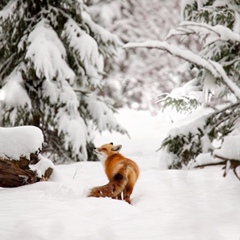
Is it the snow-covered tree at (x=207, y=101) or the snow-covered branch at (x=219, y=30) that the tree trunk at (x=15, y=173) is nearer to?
the snow-covered branch at (x=219, y=30)

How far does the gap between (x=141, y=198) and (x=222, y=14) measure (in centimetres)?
363

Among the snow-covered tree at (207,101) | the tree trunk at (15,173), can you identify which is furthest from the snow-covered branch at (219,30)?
the tree trunk at (15,173)

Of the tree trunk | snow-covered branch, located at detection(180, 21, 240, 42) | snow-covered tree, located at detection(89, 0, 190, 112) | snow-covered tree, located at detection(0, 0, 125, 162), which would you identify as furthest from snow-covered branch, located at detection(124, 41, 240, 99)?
snow-covered tree, located at detection(89, 0, 190, 112)

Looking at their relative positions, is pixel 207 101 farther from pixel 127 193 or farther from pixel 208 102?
pixel 127 193

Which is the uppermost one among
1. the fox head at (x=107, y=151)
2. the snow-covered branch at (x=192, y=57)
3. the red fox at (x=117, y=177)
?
the snow-covered branch at (x=192, y=57)

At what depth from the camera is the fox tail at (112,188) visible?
4226 mm

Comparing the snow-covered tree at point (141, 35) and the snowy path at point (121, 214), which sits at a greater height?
the snowy path at point (121, 214)

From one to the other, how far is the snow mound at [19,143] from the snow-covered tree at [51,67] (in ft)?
11.5

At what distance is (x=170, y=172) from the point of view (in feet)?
20.8

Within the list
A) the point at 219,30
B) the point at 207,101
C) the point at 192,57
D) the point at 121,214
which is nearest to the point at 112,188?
the point at 121,214

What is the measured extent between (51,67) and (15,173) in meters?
3.98

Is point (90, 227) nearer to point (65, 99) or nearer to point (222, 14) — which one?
point (222, 14)

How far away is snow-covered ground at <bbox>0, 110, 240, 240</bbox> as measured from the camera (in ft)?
9.66

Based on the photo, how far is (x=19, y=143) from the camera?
463 centimetres
